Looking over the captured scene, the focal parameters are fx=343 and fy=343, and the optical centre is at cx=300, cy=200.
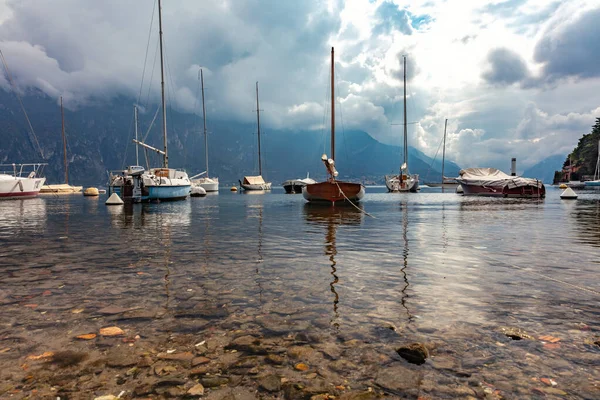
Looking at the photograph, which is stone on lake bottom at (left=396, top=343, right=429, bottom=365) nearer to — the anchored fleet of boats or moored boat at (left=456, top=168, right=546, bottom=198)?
the anchored fleet of boats

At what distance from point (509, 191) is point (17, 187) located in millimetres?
68503

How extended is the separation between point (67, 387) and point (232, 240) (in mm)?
8813

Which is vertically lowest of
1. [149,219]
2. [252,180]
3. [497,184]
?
[149,219]

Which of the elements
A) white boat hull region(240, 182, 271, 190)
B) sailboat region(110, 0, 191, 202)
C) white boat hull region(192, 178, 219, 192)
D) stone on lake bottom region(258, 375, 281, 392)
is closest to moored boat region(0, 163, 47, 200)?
sailboat region(110, 0, 191, 202)

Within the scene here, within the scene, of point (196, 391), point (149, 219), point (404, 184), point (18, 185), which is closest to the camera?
point (196, 391)

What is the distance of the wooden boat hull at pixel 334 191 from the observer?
27.2m

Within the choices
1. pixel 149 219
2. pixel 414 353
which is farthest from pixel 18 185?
pixel 414 353

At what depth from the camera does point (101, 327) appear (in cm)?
404

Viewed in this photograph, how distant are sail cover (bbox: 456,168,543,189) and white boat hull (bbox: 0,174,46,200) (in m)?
66.9

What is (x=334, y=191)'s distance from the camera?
27.6 metres

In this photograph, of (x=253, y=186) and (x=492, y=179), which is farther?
(x=253, y=186)

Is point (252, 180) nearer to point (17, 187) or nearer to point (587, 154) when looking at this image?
point (17, 187)

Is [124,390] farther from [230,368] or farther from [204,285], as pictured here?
[204,285]

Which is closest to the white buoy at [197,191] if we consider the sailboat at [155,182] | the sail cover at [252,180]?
the sailboat at [155,182]
